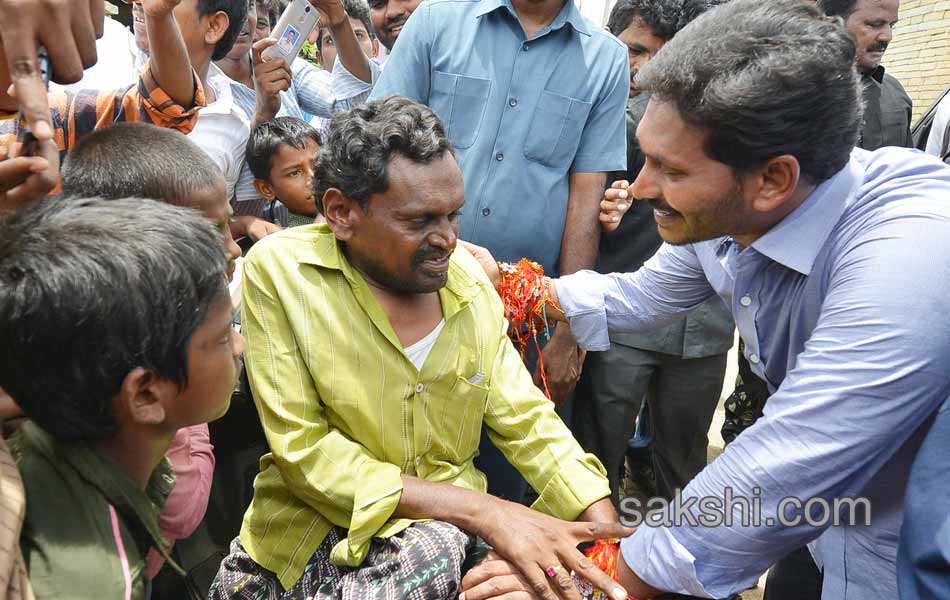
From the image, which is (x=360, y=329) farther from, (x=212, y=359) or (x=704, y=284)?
(x=704, y=284)

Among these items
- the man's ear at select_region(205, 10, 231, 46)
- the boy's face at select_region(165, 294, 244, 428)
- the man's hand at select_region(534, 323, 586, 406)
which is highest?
the man's ear at select_region(205, 10, 231, 46)

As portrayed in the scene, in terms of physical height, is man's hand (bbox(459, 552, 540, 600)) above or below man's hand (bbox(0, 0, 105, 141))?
below

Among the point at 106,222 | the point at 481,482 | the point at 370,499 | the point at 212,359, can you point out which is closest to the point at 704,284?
the point at 481,482

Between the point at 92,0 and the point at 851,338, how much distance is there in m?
1.83

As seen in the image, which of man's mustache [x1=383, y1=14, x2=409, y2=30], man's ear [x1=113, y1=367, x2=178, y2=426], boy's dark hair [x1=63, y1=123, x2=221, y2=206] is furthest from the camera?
man's mustache [x1=383, y1=14, x2=409, y2=30]

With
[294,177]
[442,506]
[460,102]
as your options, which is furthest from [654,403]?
[294,177]

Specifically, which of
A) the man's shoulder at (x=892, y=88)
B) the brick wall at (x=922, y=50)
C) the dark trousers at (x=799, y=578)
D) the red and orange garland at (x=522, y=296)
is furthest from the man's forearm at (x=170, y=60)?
the brick wall at (x=922, y=50)

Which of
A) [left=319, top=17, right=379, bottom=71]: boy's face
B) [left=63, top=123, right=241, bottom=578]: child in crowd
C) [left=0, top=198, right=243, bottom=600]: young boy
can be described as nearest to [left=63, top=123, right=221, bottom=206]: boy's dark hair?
[left=63, top=123, right=241, bottom=578]: child in crowd

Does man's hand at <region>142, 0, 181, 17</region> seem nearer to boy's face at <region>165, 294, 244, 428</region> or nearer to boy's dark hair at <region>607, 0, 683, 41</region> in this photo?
boy's face at <region>165, 294, 244, 428</region>

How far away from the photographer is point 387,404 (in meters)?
1.92

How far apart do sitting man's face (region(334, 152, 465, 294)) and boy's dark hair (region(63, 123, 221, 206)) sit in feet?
1.27

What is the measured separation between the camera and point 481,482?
210cm

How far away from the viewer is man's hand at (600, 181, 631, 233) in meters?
2.95

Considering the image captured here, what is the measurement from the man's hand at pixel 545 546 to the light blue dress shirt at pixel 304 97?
2.24 metres
